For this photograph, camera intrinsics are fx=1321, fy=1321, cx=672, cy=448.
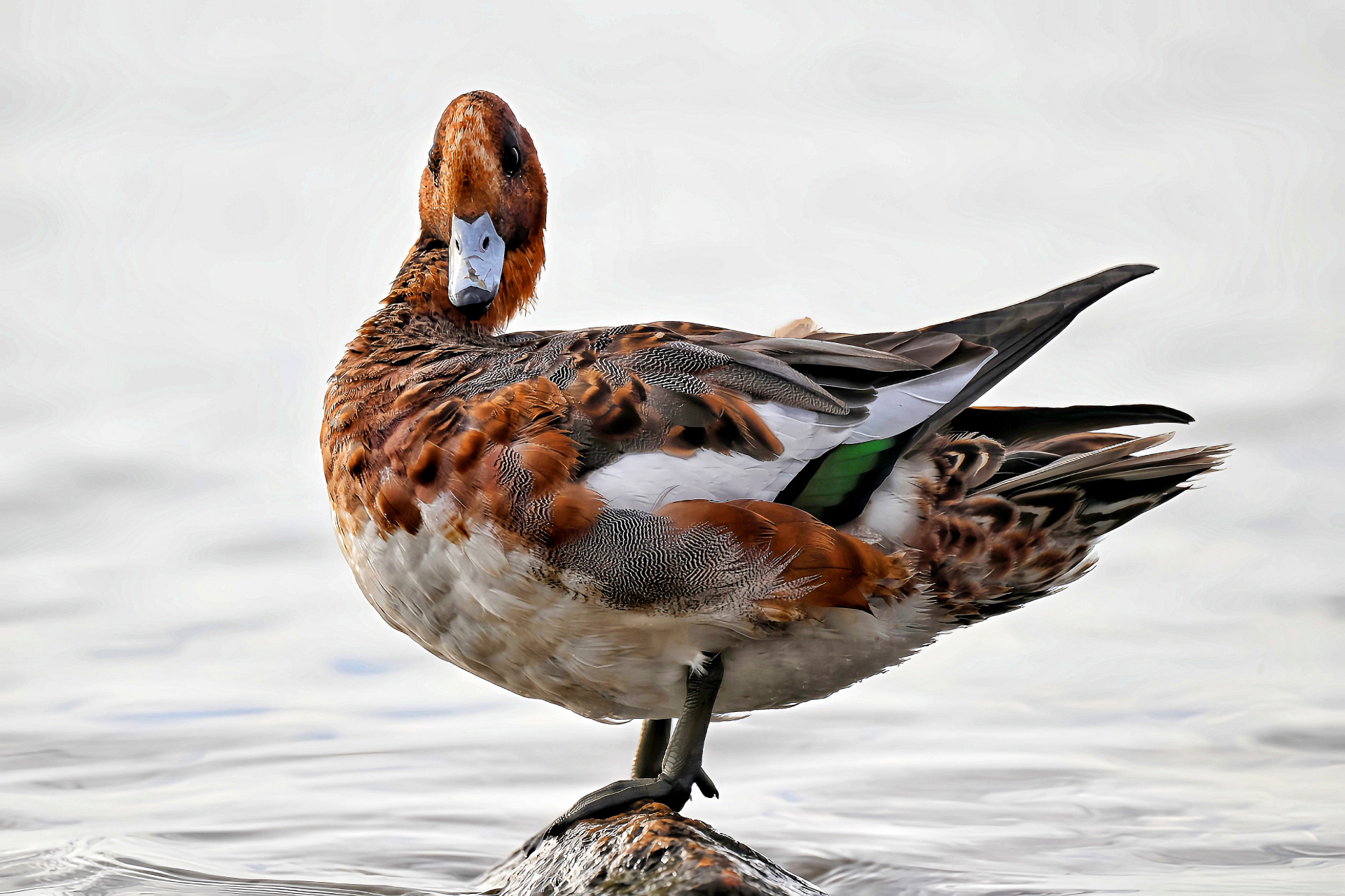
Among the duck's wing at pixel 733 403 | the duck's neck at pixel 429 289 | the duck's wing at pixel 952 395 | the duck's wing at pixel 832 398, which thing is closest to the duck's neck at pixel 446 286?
the duck's neck at pixel 429 289

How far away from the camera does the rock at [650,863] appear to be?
2.71m

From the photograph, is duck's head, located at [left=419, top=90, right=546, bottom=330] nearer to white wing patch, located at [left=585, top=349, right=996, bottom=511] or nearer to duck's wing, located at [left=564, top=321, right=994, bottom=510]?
duck's wing, located at [left=564, top=321, right=994, bottom=510]

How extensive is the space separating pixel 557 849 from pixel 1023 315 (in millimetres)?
1633

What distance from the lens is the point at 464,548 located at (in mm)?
2771

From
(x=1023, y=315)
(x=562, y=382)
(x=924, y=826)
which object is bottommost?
(x=924, y=826)

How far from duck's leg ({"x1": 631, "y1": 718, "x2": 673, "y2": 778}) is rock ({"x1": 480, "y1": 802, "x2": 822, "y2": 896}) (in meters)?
0.47

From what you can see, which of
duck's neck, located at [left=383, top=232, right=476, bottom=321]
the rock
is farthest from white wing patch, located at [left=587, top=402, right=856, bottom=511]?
duck's neck, located at [left=383, top=232, right=476, bottom=321]

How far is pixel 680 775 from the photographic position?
3041mm

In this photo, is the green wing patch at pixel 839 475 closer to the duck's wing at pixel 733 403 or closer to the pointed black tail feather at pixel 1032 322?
the duck's wing at pixel 733 403

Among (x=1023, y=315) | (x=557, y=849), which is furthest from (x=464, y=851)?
(x=1023, y=315)

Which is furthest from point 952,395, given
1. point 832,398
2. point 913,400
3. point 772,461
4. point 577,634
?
point 577,634

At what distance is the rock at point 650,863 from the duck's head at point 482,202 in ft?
4.32

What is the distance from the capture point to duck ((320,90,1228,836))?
2.74 metres

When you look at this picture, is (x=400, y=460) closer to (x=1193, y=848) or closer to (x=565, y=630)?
(x=565, y=630)
